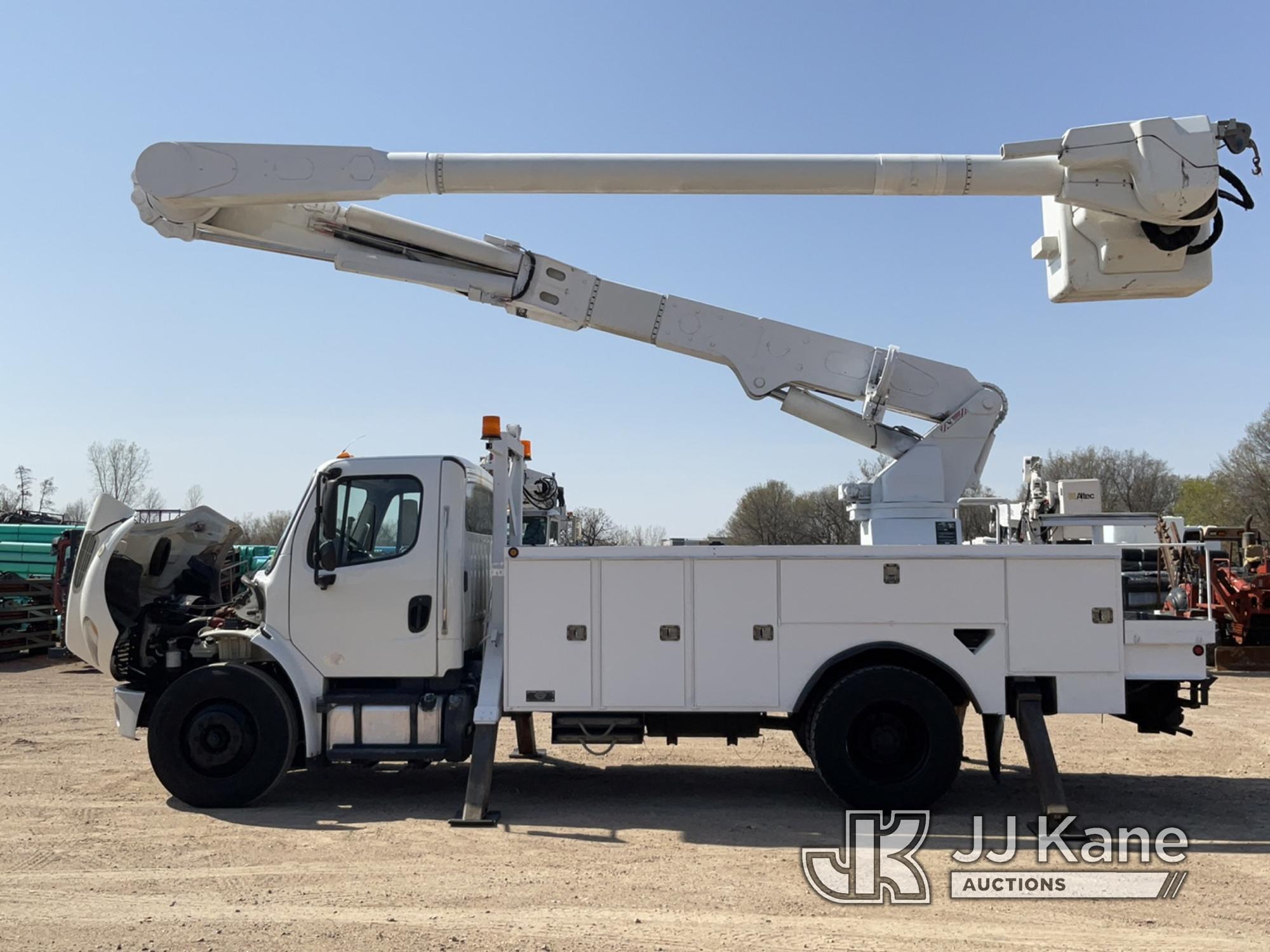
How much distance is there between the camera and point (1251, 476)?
52.6 m

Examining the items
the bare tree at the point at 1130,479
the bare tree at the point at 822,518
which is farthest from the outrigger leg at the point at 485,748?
the bare tree at the point at 1130,479

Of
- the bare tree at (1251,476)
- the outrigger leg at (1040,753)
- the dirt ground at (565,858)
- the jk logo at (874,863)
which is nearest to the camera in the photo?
the dirt ground at (565,858)

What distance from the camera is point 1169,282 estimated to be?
799 centimetres

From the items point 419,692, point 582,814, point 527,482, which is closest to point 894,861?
point 582,814

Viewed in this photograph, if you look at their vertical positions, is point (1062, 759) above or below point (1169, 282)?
below

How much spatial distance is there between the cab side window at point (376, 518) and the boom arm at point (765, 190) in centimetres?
193

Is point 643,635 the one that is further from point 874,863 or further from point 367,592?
point 874,863

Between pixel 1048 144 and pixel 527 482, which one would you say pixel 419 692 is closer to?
pixel 527 482

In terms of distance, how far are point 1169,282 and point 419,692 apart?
6.69 meters

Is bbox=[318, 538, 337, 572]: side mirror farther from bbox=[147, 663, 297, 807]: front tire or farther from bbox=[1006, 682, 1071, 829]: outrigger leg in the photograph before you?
bbox=[1006, 682, 1071, 829]: outrigger leg

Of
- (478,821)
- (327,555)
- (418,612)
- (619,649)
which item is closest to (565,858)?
(478,821)

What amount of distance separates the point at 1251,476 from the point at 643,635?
54.8 m

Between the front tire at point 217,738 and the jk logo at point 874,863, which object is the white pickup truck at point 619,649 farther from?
the jk logo at point 874,863

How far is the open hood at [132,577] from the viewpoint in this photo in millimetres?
8367
